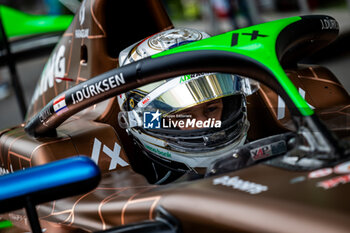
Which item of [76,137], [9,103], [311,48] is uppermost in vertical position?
[311,48]

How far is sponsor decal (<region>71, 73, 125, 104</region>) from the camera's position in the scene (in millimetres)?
1126

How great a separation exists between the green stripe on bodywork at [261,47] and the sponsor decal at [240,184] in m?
0.18

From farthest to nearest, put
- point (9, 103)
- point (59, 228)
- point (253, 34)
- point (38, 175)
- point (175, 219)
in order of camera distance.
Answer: point (9, 103) → point (59, 228) → point (253, 34) → point (175, 219) → point (38, 175)

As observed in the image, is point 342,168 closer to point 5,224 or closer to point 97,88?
point 97,88

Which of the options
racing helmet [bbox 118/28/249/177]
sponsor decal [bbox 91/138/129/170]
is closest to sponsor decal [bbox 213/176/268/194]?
racing helmet [bbox 118/28/249/177]

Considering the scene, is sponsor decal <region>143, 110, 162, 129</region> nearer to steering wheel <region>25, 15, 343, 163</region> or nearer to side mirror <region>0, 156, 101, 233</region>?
steering wheel <region>25, 15, 343, 163</region>

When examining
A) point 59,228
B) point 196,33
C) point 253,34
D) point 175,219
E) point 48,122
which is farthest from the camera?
point 196,33

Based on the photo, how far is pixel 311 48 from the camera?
1414mm

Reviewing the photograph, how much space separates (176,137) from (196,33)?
34 centimetres

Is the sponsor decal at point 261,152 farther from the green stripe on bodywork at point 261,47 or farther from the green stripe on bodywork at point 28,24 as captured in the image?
the green stripe on bodywork at point 28,24

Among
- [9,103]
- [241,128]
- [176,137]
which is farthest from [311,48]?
[9,103]

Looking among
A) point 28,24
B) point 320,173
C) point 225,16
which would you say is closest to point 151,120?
point 320,173

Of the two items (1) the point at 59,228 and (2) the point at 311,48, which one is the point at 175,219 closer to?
(1) the point at 59,228

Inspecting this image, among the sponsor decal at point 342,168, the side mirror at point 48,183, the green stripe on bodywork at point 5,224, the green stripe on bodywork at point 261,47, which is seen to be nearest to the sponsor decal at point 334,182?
the sponsor decal at point 342,168
